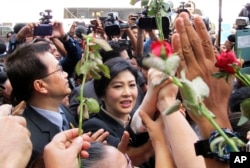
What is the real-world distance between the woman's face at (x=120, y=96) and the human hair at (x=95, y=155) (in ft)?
2.34

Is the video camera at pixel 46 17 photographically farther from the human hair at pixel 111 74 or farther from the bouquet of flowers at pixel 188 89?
the bouquet of flowers at pixel 188 89

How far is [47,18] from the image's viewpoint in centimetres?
318

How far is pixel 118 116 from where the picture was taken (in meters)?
1.98

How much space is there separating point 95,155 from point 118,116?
776 millimetres

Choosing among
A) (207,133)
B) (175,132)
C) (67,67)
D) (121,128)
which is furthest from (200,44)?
(67,67)

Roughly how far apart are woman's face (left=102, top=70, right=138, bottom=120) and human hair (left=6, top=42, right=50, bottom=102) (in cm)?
30

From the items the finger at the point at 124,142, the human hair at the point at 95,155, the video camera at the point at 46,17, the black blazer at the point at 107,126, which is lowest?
the black blazer at the point at 107,126

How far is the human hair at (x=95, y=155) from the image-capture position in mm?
1179

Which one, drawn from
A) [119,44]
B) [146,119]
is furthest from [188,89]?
[119,44]

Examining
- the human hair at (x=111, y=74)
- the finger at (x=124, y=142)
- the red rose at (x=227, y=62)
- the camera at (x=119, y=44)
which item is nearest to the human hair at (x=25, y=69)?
the human hair at (x=111, y=74)

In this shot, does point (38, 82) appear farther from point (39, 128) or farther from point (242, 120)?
point (242, 120)

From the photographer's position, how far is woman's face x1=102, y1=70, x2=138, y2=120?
6.49 feet

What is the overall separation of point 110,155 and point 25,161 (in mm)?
408

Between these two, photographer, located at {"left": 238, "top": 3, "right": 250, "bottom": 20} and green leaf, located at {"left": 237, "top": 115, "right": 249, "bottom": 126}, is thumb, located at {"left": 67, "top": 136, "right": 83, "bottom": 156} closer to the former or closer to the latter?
green leaf, located at {"left": 237, "top": 115, "right": 249, "bottom": 126}
